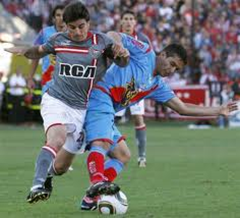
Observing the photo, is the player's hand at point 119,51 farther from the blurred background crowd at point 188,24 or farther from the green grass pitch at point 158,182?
the blurred background crowd at point 188,24

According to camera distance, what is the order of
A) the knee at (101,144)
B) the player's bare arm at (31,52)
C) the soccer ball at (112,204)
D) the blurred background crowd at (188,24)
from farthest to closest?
the blurred background crowd at (188,24), the player's bare arm at (31,52), the knee at (101,144), the soccer ball at (112,204)

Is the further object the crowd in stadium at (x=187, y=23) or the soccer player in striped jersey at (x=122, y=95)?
the crowd in stadium at (x=187, y=23)

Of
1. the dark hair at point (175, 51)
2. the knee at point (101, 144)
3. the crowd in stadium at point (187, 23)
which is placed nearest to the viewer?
the knee at point (101, 144)

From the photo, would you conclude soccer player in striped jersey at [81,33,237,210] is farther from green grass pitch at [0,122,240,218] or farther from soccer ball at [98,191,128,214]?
green grass pitch at [0,122,240,218]

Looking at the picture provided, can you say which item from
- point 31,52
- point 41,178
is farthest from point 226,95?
point 41,178

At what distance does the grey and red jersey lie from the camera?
9.05m

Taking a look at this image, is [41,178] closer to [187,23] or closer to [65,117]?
[65,117]

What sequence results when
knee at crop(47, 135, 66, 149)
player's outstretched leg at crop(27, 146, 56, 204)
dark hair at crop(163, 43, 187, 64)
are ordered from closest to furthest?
player's outstretched leg at crop(27, 146, 56, 204)
knee at crop(47, 135, 66, 149)
dark hair at crop(163, 43, 187, 64)

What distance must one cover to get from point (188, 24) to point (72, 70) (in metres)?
24.5

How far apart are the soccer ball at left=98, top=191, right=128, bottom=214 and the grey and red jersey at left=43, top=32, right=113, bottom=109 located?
0.96 meters

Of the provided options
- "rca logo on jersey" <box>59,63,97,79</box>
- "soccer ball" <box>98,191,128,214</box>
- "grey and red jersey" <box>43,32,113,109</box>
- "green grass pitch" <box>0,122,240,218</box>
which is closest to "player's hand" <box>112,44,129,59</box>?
"grey and red jersey" <box>43,32,113,109</box>

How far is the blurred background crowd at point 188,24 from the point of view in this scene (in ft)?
103

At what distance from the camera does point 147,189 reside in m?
11.1

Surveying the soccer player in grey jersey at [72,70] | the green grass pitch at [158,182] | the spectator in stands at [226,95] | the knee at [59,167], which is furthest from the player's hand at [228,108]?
the spectator in stands at [226,95]
